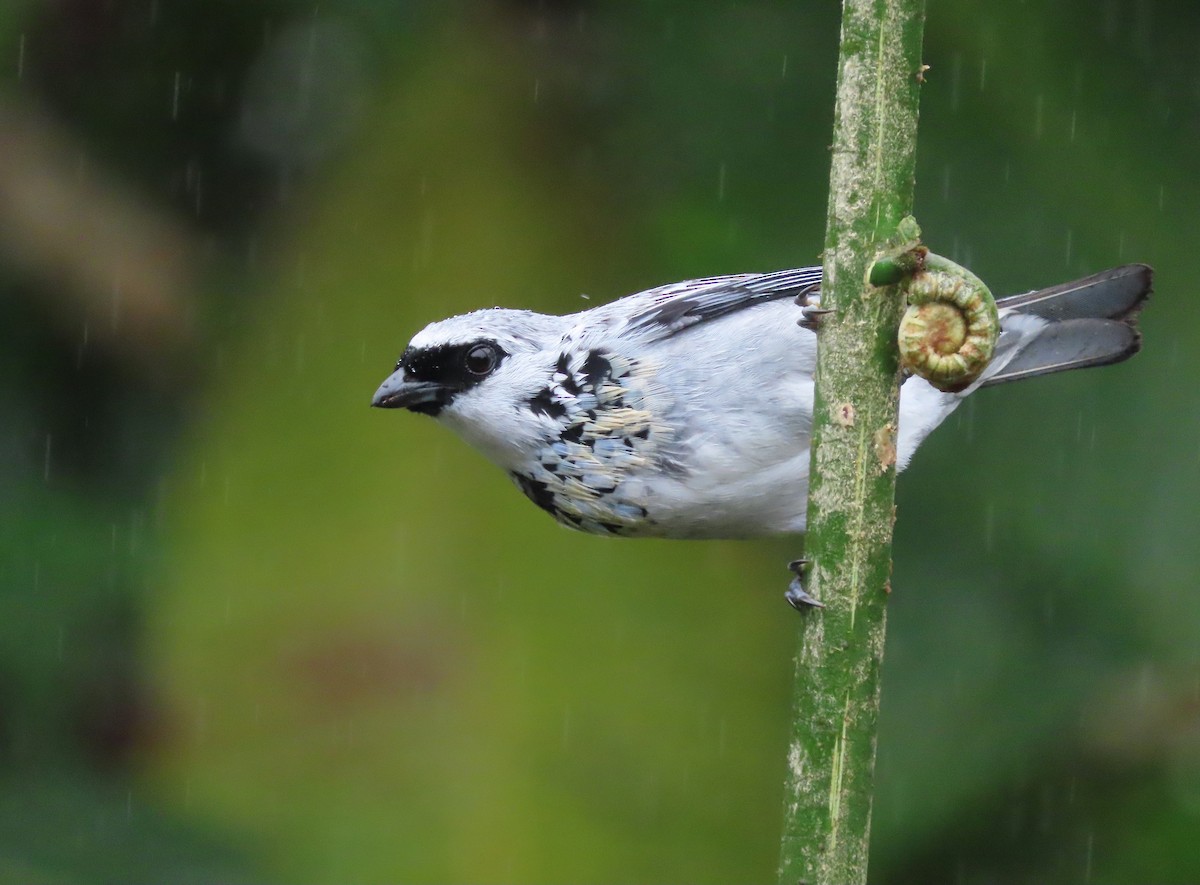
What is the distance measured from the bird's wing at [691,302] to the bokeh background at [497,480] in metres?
0.60

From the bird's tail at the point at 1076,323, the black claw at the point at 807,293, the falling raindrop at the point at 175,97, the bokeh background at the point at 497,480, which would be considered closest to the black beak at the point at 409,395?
the black claw at the point at 807,293

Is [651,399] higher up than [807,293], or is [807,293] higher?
[807,293]

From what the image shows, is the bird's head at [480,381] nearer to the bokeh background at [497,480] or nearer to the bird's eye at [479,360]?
the bird's eye at [479,360]

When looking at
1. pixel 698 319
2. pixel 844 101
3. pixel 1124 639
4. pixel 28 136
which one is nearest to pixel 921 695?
pixel 1124 639

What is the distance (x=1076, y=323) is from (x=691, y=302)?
0.84 m

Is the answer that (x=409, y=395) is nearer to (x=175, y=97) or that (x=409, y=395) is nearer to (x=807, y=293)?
(x=807, y=293)

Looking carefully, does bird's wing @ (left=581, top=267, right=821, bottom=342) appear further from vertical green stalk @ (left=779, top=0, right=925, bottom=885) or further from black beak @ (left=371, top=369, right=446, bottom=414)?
vertical green stalk @ (left=779, top=0, right=925, bottom=885)

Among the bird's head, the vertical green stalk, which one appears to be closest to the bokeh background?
the bird's head

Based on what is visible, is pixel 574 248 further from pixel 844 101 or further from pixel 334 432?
pixel 844 101

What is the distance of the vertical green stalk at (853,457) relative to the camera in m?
1.91

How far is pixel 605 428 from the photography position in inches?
113

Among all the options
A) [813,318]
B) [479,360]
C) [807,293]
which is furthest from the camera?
[479,360]

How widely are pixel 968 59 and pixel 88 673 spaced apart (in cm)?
307

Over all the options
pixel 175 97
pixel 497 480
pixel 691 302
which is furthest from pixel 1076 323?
pixel 175 97
